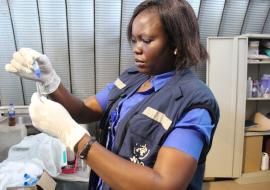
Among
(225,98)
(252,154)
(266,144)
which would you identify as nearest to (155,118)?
(225,98)

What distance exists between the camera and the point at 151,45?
96 centimetres

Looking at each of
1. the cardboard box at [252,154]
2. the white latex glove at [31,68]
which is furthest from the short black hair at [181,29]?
Answer: the cardboard box at [252,154]

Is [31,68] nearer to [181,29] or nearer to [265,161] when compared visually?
[181,29]

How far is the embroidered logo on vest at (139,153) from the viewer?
2.94ft

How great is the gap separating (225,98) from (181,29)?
83.6 inches

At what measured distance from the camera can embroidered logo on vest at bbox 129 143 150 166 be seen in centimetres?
90

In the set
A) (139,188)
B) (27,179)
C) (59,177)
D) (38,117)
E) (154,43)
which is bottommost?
(59,177)

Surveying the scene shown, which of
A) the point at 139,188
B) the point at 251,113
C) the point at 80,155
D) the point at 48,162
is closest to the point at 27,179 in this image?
the point at 48,162

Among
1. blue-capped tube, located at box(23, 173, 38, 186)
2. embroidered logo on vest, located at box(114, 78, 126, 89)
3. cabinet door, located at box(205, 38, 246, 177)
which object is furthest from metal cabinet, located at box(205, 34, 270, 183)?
blue-capped tube, located at box(23, 173, 38, 186)

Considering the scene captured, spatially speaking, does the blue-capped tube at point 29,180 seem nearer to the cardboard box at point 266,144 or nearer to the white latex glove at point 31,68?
the white latex glove at point 31,68

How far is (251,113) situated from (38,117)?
2.91 m

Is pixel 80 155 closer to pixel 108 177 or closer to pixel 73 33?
pixel 108 177

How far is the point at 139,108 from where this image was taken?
0.96 m

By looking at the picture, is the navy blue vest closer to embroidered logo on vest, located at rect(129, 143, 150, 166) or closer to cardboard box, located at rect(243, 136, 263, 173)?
embroidered logo on vest, located at rect(129, 143, 150, 166)
